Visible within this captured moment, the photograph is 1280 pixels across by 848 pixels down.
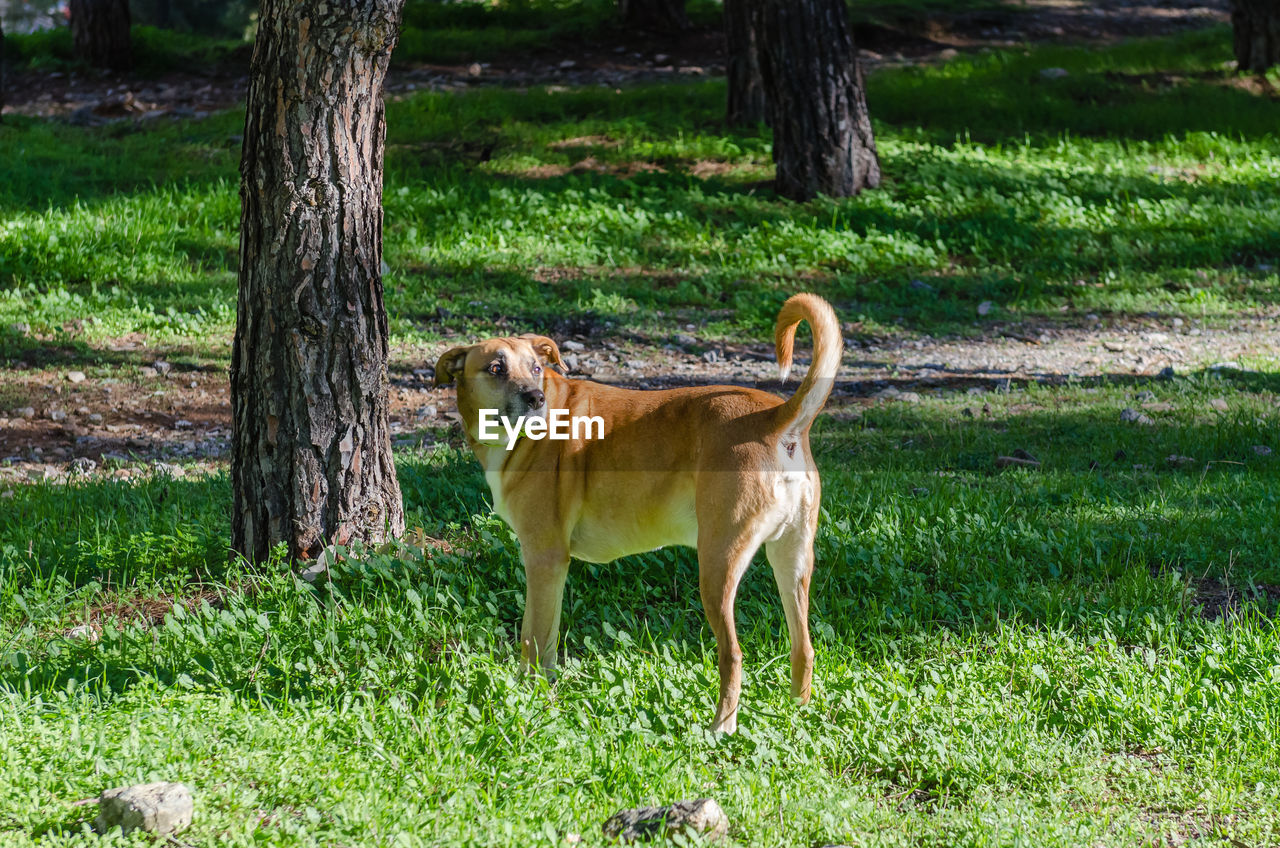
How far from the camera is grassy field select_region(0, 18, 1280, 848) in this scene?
12.0ft

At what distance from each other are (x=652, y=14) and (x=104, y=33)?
8.76 metres

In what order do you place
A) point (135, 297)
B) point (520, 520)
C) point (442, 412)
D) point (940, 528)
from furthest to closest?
point (135, 297) → point (442, 412) → point (940, 528) → point (520, 520)

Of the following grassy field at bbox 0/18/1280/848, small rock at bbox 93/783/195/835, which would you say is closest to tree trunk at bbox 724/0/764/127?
grassy field at bbox 0/18/1280/848

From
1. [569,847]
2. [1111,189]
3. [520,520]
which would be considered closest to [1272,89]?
[1111,189]

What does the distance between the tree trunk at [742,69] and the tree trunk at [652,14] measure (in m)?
6.63

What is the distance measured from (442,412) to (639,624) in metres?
3.72

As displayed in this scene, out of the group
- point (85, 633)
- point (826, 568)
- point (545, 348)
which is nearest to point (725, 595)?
point (545, 348)

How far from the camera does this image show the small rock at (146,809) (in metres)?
3.23

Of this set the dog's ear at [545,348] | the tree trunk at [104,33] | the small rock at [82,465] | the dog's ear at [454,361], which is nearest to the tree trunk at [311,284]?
the dog's ear at [454,361]

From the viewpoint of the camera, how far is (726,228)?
12.0 meters

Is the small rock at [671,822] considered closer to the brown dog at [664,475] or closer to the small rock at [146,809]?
the brown dog at [664,475]

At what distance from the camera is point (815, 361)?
4.00 meters

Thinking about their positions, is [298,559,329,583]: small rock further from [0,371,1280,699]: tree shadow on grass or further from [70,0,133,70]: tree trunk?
[70,0,133,70]: tree trunk

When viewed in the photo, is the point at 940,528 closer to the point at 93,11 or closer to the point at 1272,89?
the point at 1272,89
